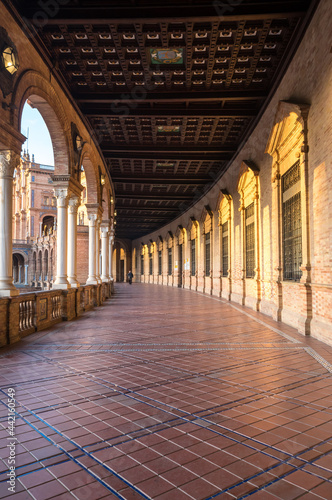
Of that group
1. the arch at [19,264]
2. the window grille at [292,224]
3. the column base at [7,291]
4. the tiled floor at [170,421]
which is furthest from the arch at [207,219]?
the arch at [19,264]

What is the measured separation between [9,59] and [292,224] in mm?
7102

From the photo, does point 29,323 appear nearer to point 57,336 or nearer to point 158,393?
point 57,336

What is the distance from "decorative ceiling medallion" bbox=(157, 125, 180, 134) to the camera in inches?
547

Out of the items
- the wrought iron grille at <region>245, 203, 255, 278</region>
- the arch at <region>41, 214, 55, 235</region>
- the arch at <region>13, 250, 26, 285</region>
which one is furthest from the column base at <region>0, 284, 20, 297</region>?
the arch at <region>41, 214, 55, 235</region>

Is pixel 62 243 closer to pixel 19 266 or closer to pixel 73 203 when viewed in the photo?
pixel 73 203

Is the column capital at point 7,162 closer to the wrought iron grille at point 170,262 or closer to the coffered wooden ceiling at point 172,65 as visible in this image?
the coffered wooden ceiling at point 172,65

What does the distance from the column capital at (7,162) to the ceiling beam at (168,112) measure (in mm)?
5961

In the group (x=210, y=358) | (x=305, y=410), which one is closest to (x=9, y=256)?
(x=210, y=358)

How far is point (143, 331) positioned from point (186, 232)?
2201cm

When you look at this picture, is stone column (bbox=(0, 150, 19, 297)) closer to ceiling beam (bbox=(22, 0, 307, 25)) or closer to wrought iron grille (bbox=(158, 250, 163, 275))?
ceiling beam (bbox=(22, 0, 307, 25))

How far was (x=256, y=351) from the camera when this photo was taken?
6.20 metres

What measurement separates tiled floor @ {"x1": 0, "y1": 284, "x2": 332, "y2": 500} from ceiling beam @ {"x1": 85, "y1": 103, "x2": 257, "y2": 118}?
8.33 meters

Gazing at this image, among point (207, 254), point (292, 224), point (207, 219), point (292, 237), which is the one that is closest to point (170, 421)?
point (292, 237)

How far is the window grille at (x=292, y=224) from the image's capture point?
8.95 metres
